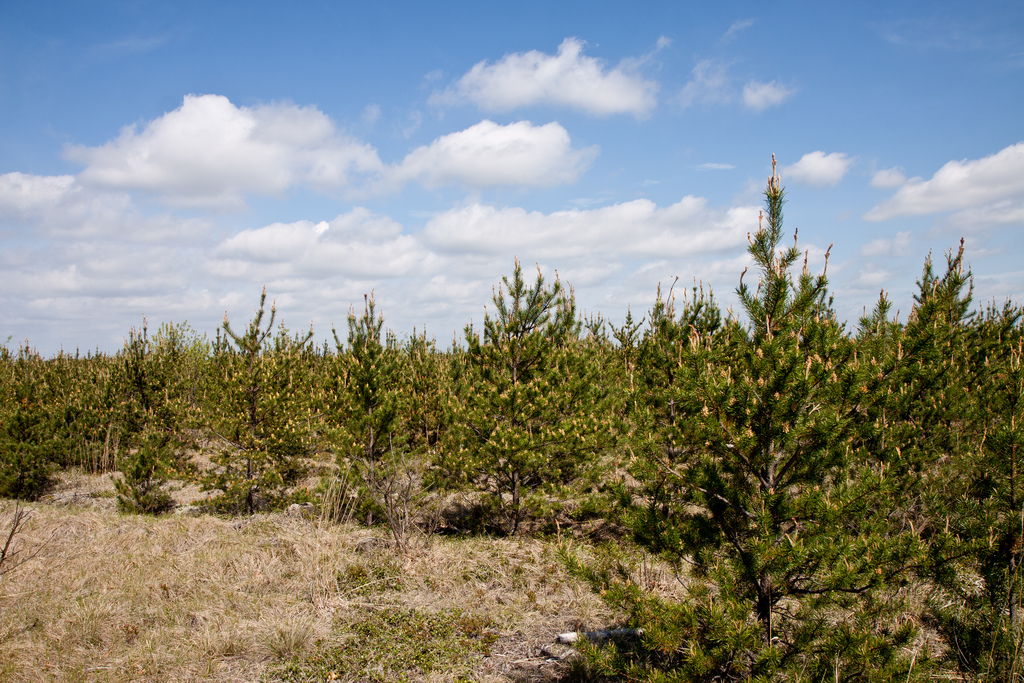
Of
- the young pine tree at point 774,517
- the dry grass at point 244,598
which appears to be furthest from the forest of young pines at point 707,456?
the dry grass at point 244,598

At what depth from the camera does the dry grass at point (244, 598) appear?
506cm

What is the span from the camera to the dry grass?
5062 millimetres

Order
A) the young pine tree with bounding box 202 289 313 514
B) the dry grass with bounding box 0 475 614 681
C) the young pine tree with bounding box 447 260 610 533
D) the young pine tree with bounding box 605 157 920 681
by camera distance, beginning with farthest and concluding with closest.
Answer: the young pine tree with bounding box 202 289 313 514 → the young pine tree with bounding box 447 260 610 533 → the dry grass with bounding box 0 475 614 681 → the young pine tree with bounding box 605 157 920 681

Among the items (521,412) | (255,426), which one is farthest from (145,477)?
(521,412)

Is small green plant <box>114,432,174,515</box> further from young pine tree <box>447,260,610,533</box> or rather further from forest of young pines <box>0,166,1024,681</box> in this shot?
young pine tree <box>447,260,610,533</box>

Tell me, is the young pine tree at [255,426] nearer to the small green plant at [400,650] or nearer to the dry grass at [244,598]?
the dry grass at [244,598]

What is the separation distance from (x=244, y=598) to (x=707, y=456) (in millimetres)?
5820

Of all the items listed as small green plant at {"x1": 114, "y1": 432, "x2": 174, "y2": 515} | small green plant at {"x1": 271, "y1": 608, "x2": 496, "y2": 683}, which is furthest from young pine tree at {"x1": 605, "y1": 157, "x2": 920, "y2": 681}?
small green plant at {"x1": 114, "y1": 432, "x2": 174, "y2": 515}

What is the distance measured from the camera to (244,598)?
20.8ft

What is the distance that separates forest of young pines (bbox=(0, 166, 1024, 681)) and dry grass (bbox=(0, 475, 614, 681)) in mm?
868

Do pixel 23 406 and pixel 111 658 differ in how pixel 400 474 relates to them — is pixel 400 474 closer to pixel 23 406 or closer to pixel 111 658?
pixel 111 658

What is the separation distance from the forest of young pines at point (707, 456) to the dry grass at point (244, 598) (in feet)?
2.85

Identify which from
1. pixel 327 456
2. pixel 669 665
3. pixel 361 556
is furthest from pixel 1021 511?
pixel 327 456

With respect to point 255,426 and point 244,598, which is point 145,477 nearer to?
point 255,426
